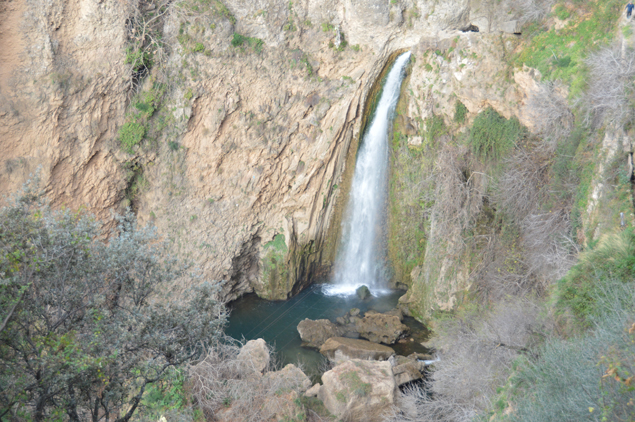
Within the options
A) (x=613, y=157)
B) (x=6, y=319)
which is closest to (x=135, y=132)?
(x=6, y=319)

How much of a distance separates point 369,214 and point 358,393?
945cm

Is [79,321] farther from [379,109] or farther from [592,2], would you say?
[592,2]

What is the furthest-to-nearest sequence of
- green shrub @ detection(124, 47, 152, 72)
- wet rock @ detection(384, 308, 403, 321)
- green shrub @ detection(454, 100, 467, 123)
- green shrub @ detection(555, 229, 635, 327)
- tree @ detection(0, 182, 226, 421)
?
wet rock @ detection(384, 308, 403, 321)
green shrub @ detection(454, 100, 467, 123)
green shrub @ detection(124, 47, 152, 72)
green shrub @ detection(555, 229, 635, 327)
tree @ detection(0, 182, 226, 421)

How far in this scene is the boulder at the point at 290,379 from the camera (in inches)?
485

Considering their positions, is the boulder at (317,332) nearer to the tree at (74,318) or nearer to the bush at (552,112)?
the tree at (74,318)

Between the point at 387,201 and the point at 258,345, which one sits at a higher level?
the point at 387,201

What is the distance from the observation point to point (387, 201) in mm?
19609

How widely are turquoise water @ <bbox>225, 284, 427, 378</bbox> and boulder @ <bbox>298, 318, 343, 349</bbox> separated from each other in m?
0.29

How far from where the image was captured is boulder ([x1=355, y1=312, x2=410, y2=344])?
16312 mm

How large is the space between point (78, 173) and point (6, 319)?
11867 millimetres

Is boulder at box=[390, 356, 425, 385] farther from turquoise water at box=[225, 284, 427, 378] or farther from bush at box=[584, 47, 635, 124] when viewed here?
bush at box=[584, 47, 635, 124]

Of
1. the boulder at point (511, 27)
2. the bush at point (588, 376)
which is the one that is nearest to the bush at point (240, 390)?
the bush at point (588, 376)

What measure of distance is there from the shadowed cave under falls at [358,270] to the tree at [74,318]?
8.89 meters

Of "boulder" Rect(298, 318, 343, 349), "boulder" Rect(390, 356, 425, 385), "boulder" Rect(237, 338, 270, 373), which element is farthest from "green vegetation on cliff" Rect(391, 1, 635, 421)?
"boulder" Rect(237, 338, 270, 373)
